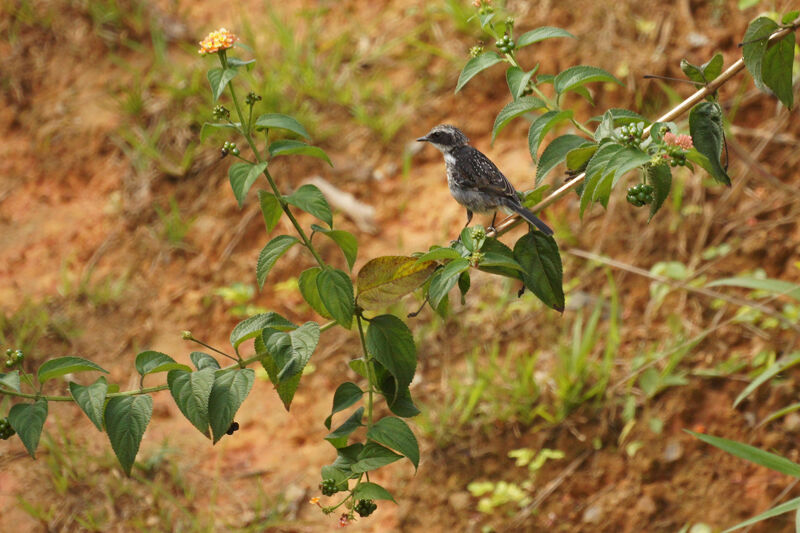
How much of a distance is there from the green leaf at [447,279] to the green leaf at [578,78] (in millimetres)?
555

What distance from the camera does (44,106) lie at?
5992 mm

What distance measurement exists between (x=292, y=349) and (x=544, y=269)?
2.27 ft

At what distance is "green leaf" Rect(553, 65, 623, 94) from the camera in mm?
2061

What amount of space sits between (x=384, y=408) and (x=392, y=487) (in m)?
0.46

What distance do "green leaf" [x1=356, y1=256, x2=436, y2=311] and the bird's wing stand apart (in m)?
0.81

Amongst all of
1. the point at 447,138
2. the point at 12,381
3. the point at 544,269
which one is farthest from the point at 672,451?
the point at 12,381

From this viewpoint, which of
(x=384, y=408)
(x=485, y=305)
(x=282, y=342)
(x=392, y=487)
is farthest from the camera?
(x=485, y=305)

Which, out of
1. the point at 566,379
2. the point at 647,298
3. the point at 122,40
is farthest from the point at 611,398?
the point at 122,40

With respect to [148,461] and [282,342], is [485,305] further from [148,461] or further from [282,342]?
[282,342]

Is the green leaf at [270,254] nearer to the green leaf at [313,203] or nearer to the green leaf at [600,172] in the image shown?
the green leaf at [313,203]

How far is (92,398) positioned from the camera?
1795 millimetres

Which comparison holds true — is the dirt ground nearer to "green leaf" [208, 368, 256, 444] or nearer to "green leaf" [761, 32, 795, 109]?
"green leaf" [761, 32, 795, 109]

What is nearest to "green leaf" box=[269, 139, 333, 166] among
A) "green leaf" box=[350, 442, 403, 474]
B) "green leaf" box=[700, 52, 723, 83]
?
"green leaf" box=[350, 442, 403, 474]

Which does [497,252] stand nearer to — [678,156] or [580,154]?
[580,154]
